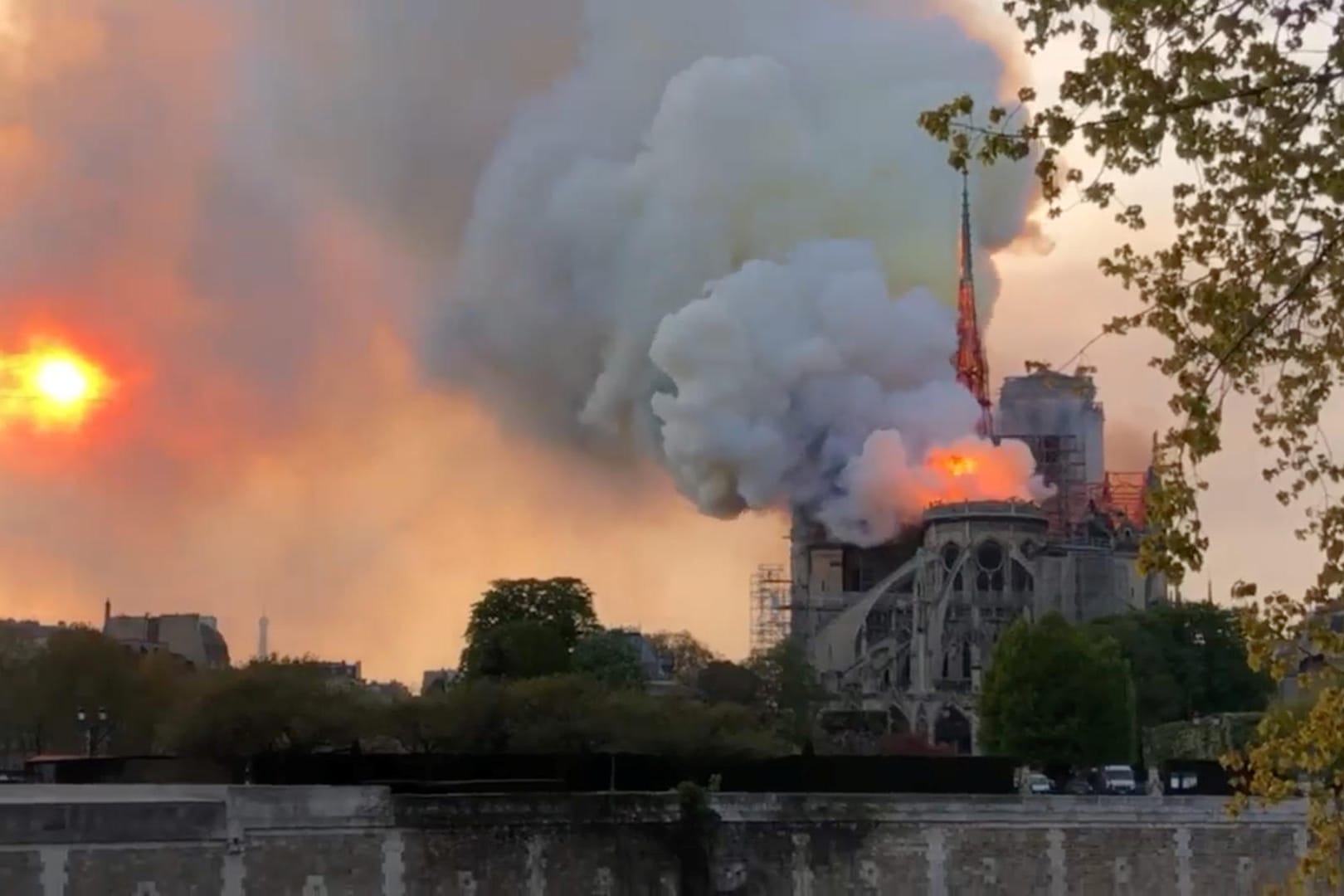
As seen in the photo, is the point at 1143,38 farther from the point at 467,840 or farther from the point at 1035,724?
the point at 1035,724

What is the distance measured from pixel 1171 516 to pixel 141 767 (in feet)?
112

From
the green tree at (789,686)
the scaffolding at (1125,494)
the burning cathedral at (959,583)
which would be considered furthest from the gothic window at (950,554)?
the scaffolding at (1125,494)

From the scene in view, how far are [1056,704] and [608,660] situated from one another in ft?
60.6

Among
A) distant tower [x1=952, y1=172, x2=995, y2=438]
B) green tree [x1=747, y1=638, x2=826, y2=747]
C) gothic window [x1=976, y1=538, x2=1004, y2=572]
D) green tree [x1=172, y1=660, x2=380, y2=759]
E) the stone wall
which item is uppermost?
distant tower [x1=952, y1=172, x2=995, y2=438]

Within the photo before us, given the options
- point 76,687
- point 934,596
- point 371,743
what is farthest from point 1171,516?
point 934,596

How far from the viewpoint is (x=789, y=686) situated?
7900 cm

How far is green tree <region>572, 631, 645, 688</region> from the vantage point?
70956 mm

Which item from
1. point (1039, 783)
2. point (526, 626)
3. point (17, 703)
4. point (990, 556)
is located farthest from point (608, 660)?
point (990, 556)

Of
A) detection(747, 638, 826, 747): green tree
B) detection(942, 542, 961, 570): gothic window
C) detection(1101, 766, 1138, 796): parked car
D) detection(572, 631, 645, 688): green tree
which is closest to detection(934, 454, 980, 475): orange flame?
detection(942, 542, 961, 570): gothic window

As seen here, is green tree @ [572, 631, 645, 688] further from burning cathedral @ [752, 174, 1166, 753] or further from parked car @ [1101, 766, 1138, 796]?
parked car @ [1101, 766, 1138, 796]

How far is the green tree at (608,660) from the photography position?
7096cm

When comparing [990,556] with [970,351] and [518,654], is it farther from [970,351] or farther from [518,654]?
[518,654]

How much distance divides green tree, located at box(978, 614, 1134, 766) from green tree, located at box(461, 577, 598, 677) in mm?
15802

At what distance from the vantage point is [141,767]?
43.0m
